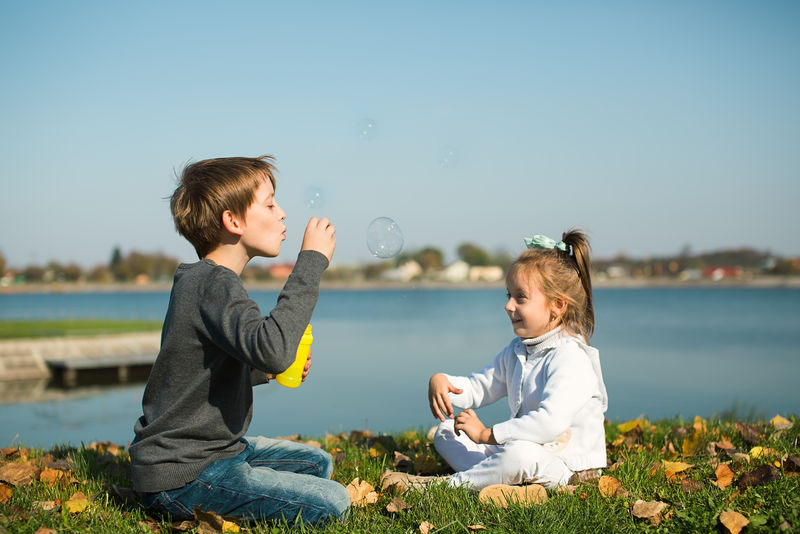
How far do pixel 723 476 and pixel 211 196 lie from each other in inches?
116

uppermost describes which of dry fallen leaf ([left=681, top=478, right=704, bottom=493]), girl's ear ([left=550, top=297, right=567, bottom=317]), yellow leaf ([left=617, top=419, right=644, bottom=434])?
girl's ear ([left=550, top=297, right=567, bottom=317])

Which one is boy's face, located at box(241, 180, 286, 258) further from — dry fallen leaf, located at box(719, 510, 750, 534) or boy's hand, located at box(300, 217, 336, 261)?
dry fallen leaf, located at box(719, 510, 750, 534)

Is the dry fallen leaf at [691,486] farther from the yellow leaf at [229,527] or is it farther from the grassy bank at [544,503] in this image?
the yellow leaf at [229,527]

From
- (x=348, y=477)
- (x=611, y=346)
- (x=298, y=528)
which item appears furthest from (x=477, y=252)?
(x=611, y=346)

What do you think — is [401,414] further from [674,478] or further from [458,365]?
[674,478]

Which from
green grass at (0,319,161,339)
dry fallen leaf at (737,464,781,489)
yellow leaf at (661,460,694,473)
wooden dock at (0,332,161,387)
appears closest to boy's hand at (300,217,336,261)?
yellow leaf at (661,460,694,473)

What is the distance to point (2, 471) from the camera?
11.8 feet

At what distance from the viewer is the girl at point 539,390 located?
328 cm

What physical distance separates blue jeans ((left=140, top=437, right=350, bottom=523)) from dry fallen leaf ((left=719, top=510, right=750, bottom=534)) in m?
1.59

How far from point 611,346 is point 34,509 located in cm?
2958

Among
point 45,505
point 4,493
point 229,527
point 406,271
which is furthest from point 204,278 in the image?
point 406,271

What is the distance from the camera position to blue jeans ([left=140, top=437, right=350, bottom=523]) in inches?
112

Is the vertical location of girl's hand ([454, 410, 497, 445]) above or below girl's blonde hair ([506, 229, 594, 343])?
below

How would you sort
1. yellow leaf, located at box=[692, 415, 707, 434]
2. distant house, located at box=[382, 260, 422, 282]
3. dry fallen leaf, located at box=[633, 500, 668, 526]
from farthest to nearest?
distant house, located at box=[382, 260, 422, 282], yellow leaf, located at box=[692, 415, 707, 434], dry fallen leaf, located at box=[633, 500, 668, 526]
